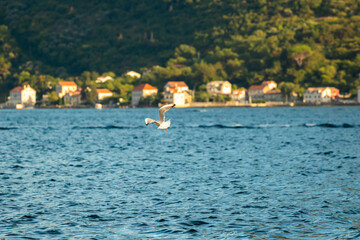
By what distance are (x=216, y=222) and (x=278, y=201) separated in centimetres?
651

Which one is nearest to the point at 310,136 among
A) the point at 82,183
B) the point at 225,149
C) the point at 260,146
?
the point at 260,146

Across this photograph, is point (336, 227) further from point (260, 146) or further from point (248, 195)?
point (260, 146)

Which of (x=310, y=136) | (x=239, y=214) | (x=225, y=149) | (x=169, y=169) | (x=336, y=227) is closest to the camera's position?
(x=336, y=227)

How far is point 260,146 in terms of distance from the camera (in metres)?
73.4

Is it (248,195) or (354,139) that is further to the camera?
(354,139)

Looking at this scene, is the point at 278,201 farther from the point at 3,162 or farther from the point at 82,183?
the point at 3,162

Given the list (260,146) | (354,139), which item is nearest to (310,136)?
(354,139)

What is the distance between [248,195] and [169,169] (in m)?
14.5

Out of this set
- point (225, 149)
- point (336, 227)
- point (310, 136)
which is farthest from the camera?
point (310, 136)

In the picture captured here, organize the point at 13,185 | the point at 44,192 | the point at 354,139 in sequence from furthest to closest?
the point at 354,139 < the point at 13,185 < the point at 44,192

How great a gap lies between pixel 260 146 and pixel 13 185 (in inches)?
1581

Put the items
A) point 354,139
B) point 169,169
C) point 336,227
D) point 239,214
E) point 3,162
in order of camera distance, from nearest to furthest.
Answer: point 336,227 < point 239,214 < point 169,169 < point 3,162 < point 354,139

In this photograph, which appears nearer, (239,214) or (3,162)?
(239,214)

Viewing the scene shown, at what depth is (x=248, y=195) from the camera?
35844 millimetres
